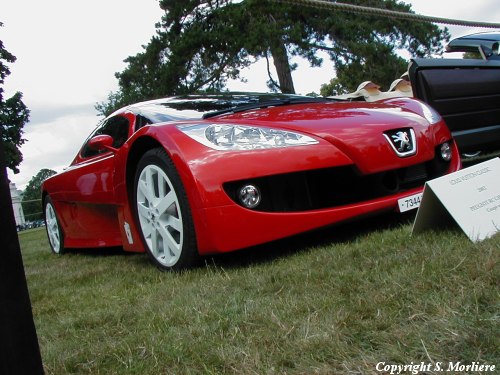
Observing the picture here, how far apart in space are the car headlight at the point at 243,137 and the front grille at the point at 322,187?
156 millimetres

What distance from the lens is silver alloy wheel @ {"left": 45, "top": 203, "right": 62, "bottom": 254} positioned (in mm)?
4928

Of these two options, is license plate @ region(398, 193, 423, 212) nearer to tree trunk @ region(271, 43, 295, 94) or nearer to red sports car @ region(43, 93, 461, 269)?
red sports car @ region(43, 93, 461, 269)

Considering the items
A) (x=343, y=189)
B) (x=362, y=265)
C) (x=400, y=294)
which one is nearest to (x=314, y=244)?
(x=343, y=189)

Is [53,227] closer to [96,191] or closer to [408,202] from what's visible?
[96,191]

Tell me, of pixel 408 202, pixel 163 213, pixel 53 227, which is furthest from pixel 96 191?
pixel 408 202

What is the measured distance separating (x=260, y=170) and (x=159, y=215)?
0.65 m

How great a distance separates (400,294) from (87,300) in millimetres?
1484

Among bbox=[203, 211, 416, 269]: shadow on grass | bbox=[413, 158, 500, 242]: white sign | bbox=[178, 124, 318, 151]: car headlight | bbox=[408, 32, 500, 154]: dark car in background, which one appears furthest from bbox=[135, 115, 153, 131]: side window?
bbox=[408, 32, 500, 154]: dark car in background

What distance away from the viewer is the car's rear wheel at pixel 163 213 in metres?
2.62

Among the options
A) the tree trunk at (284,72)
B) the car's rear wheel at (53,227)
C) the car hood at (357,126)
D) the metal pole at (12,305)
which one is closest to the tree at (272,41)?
the tree trunk at (284,72)

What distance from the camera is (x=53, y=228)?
509cm

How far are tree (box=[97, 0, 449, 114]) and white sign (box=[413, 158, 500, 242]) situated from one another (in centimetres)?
1339

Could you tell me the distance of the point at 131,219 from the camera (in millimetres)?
3197

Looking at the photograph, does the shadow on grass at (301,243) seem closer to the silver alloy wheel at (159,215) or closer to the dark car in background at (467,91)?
the silver alloy wheel at (159,215)
